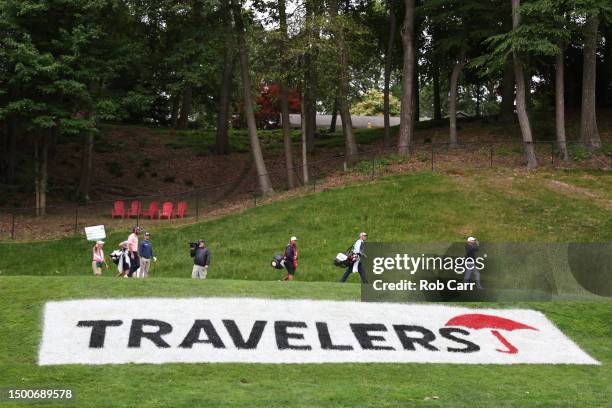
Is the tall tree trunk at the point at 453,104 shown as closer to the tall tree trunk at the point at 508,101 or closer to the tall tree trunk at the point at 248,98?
the tall tree trunk at the point at 508,101

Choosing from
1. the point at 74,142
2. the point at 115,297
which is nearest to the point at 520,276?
the point at 115,297

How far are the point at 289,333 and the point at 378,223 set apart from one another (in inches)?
592

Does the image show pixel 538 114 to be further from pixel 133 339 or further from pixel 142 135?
pixel 133 339

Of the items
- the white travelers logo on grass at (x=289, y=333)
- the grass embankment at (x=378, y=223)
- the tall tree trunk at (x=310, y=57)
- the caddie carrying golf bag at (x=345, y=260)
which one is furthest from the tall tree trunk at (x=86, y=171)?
the white travelers logo on grass at (x=289, y=333)

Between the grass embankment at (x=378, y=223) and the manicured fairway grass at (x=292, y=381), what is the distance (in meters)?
10.8

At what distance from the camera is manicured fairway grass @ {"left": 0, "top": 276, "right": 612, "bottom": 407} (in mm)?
14570

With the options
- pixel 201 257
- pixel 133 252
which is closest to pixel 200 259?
pixel 201 257

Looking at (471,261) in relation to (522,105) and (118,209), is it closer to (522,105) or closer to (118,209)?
(522,105)

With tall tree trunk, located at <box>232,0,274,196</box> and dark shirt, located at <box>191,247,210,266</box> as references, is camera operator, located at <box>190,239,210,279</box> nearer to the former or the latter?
dark shirt, located at <box>191,247,210,266</box>

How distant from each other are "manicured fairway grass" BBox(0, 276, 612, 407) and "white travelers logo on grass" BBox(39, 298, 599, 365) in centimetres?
41

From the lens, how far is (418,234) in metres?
31.6

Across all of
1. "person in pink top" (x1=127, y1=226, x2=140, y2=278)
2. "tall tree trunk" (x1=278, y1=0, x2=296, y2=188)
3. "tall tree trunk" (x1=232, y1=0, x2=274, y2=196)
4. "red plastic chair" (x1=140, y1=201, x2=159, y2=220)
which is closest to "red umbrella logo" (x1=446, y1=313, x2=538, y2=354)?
"person in pink top" (x1=127, y1=226, x2=140, y2=278)

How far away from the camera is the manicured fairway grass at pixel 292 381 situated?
14570mm

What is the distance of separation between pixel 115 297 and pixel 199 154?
3358 centimetres
